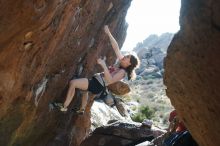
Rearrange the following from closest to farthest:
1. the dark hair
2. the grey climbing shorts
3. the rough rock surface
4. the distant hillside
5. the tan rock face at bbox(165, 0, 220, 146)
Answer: the tan rock face at bbox(165, 0, 220, 146)
the dark hair
the grey climbing shorts
the rough rock surface
the distant hillside

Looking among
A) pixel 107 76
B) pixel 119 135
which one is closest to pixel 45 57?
pixel 107 76

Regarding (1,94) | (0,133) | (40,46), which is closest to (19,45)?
(40,46)

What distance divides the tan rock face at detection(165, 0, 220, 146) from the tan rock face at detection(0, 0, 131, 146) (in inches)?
143

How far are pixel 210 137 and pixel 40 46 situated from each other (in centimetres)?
563

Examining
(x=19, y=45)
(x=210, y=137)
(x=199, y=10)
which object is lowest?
(x=210, y=137)

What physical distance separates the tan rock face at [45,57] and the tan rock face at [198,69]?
3.64 meters

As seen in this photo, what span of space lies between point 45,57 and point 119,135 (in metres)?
7.06

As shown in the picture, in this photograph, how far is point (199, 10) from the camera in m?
6.23

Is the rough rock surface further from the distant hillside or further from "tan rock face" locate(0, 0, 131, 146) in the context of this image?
the distant hillside

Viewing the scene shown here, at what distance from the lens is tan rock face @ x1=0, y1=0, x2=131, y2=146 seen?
377 inches

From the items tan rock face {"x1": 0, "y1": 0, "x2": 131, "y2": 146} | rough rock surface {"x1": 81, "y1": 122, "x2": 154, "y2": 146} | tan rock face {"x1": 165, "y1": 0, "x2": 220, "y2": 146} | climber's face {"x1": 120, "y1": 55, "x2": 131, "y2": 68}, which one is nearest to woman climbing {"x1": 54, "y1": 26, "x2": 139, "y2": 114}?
climber's face {"x1": 120, "y1": 55, "x2": 131, "y2": 68}

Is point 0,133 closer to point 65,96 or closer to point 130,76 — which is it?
point 65,96

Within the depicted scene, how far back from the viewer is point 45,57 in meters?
11.6

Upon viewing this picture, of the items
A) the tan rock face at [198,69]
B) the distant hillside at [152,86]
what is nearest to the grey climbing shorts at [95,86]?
the tan rock face at [198,69]
